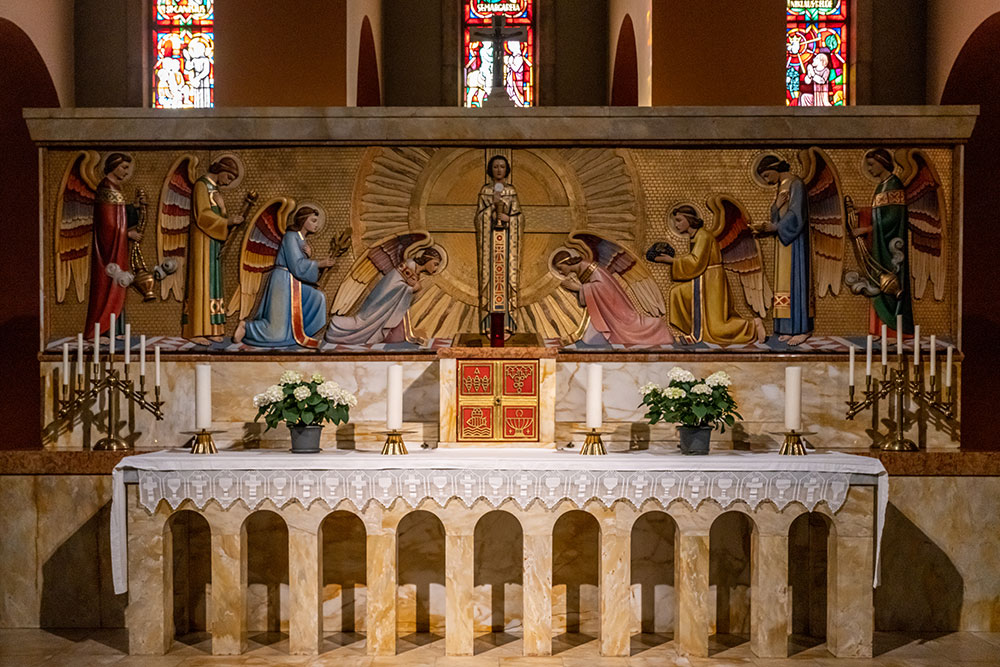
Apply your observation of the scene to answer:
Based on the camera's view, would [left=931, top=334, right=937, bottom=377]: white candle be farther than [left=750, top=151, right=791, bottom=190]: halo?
No

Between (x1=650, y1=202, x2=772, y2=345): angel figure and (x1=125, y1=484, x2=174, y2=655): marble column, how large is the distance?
12.2 ft

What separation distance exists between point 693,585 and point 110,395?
13.7 feet

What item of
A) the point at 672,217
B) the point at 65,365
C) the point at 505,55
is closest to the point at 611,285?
the point at 672,217

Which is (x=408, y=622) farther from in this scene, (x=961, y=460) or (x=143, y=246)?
(x=961, y=460)

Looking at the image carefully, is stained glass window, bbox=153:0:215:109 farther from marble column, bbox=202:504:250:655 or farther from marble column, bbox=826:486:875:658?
marble column, bbox=826:486:875:658

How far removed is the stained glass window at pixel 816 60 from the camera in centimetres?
1080

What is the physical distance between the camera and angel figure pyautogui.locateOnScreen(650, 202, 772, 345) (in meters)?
7.20

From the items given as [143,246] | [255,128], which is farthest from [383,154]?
[143,246]

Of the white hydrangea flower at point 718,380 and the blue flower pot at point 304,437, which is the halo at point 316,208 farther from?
the white hydrangea flower at point 718,380

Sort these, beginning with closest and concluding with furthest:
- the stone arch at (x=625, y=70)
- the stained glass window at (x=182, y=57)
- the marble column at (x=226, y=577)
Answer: the marble column at (x=226, y=577) < the stone arch at (x=625, y=70) < the stained glass window at (x=182, y=57)

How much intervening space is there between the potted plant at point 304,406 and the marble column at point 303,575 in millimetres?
476

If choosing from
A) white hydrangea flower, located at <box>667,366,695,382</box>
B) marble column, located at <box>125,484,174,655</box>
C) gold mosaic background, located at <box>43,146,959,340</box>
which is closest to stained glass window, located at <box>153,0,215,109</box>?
gold mosaic background, located at <box>43,146,959,340</box>

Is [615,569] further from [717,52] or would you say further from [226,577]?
[717,52]

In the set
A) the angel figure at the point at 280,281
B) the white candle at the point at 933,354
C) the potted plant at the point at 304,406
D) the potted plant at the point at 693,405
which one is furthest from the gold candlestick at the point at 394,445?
the white candle at the point at 933,354
